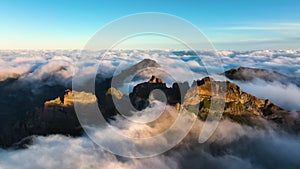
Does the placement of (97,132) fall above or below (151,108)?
below

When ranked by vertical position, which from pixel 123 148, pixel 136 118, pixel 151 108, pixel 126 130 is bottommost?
pixel 123 148

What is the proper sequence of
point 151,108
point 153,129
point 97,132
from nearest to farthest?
point 151,108, point 97,132, point 153,129

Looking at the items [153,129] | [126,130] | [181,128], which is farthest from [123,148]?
[181,128]

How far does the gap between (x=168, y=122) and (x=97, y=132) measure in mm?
51101

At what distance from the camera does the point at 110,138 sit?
569ft

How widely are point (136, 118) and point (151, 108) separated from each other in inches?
1070

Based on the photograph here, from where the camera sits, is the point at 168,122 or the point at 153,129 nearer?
the point at 153,129

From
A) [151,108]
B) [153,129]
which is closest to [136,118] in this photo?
[153,129]

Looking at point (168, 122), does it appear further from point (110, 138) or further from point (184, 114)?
point (110, 138)

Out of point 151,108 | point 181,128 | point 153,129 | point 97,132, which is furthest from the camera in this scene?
point 181,128

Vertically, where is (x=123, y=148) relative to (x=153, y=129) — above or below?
below

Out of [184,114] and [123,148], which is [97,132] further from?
[184,114]

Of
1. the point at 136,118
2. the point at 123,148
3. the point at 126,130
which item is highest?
the point at 136,118

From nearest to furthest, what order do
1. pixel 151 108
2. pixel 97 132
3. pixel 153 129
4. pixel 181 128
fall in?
pixel 151 108 < pixel 97 132 < pixel 153 129 < pixel 181 128
